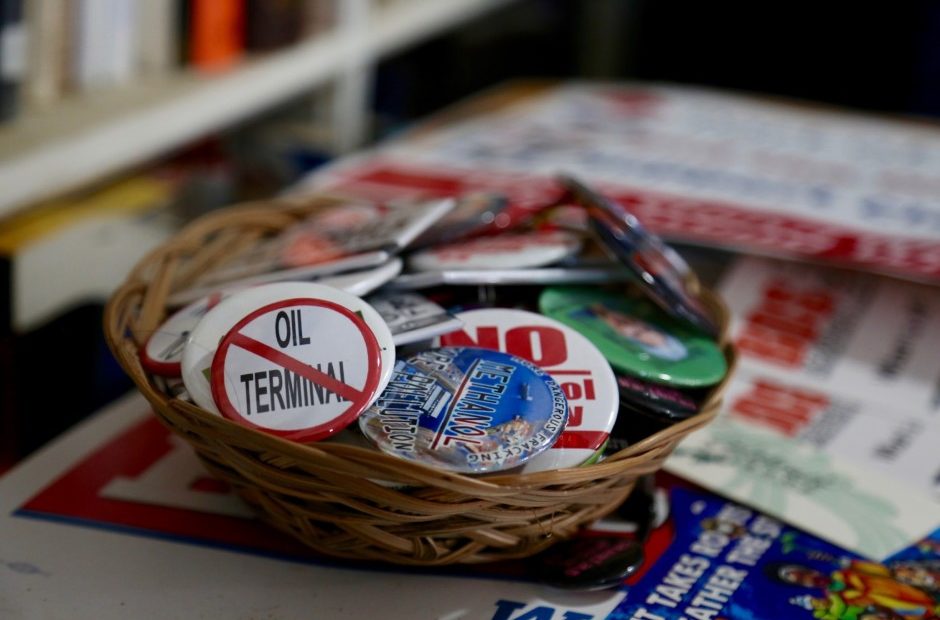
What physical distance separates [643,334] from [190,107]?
832mm

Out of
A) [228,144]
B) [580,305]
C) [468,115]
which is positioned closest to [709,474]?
[580,305]

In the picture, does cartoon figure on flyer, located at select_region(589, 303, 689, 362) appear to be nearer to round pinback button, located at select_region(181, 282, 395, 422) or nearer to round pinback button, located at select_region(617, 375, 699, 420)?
round pinback button, located at select_region(617, 375, 699, 420)

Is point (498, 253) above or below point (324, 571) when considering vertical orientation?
above

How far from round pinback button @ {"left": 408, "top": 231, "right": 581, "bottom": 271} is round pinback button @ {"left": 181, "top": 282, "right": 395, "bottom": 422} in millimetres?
111

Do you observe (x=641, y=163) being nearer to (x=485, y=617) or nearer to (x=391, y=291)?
(x=391, y=291)

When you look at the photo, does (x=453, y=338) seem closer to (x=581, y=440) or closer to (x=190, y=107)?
(x=581, y=440)

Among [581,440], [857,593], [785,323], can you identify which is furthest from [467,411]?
[785,323]

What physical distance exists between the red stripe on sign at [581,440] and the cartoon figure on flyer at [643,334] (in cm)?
14

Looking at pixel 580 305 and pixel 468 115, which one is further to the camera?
pixel 468 115

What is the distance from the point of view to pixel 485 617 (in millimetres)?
646

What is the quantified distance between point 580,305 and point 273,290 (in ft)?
0.84

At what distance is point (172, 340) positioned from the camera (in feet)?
2.28

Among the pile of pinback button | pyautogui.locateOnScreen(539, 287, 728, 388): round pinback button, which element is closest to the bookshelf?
the pile of pinback button

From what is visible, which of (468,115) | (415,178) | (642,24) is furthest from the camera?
(642,24)
